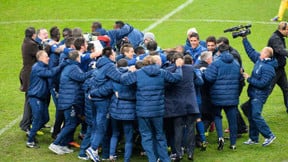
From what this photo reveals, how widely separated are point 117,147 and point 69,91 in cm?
164

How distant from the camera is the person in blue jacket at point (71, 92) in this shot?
14789 millimetres

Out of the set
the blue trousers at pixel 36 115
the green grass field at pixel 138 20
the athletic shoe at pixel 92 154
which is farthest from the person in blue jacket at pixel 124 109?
the green grass field at pixel 138 20

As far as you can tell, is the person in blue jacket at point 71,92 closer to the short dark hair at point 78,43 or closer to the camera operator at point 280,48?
the short dark hair at point 78,43

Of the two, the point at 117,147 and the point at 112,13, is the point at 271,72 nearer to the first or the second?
the point at 117,147

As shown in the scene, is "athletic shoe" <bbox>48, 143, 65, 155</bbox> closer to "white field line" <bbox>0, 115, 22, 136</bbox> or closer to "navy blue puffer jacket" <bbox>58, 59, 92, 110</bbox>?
"navy blue puffer jacket" <bbox>58, 59, 92, 110</bbox>

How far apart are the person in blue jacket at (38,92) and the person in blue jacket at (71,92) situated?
0.52 metres

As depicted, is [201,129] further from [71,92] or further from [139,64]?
[71,92]

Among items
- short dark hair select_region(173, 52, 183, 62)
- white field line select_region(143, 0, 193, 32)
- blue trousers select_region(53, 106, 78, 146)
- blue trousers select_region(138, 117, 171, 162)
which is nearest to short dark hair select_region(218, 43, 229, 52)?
short dark hair select_region(173, 52, 183, 62)

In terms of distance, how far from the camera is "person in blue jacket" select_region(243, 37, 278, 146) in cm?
1513

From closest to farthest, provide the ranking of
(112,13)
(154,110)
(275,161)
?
(154,110) < (275,161) < (112,13)

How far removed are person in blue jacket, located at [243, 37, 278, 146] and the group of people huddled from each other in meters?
0.02

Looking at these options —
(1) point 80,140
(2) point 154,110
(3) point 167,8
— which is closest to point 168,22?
(3) point 167,8

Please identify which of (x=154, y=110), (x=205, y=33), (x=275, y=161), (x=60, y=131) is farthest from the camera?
(x=205, y=33)

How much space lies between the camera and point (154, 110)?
13.8 meters
